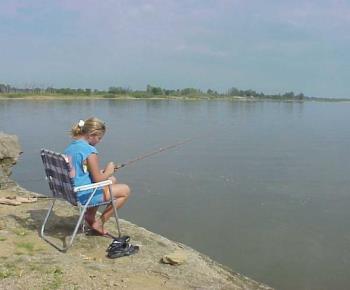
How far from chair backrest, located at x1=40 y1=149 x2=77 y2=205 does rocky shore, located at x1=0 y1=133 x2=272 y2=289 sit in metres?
0.61

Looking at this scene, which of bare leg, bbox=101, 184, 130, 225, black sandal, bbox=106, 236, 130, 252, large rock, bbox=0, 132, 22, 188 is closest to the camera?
black sandal, bbox=106, 236, 130, 252

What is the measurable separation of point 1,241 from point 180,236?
12.0 feet

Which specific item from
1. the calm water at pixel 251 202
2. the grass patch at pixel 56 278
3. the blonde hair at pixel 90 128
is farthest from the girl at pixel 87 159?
A: the calm water at pixel 251 202

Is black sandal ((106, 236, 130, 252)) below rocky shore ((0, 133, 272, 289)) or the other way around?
the other way around

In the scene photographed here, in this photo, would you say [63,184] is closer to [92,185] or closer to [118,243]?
[92,185]

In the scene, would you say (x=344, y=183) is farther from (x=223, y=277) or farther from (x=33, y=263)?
(x=33, y=263)

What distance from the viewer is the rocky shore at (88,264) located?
4871 mm

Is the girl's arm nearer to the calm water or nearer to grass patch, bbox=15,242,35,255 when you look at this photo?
grass patch, bbox=15,242,35,255

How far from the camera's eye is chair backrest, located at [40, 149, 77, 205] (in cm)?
565

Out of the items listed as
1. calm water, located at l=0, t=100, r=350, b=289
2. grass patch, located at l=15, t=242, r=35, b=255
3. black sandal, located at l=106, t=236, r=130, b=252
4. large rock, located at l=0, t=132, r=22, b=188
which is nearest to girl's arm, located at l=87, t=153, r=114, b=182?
black sandal, located at l=106, t=236, r=130, b=252

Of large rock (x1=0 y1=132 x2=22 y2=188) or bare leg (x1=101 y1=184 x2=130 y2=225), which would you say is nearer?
bare leg (x1=101 y1=184 x2=130 y2=225)

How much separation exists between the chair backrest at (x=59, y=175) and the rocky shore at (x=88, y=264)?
2.01ft

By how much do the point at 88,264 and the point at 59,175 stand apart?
1.14m

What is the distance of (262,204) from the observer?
1127 centimetres
